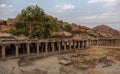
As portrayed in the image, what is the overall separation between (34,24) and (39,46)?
49.1 ft

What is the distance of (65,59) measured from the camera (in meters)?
58.2

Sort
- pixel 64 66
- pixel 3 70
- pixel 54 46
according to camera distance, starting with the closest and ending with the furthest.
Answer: pixel 3 70 → pixel 64 66 → pixel 54 46

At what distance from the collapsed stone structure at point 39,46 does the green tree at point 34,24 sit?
337 inches

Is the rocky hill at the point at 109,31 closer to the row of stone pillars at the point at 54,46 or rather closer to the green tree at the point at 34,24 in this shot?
the row of stone pillars at the point at 54,46

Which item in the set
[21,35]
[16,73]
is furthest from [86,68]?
[21,35]

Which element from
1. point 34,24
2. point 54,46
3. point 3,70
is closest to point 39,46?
point 54,46

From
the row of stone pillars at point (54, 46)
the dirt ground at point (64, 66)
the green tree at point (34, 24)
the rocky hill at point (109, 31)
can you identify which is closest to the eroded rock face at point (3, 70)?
the dirt ground at point (64, 66)

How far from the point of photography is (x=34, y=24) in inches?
3152

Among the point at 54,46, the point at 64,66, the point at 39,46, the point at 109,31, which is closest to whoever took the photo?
the point at 64,66

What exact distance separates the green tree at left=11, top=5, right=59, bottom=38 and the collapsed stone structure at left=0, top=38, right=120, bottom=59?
8.56 m

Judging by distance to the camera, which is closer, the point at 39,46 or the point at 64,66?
the point at 64,66

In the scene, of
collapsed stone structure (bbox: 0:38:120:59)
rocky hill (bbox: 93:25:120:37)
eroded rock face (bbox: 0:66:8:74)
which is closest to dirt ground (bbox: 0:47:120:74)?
eroded rock face (bbox: 0:66:8:74)

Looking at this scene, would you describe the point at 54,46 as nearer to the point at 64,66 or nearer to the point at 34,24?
the point at 34,24

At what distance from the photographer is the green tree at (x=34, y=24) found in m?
78.4
